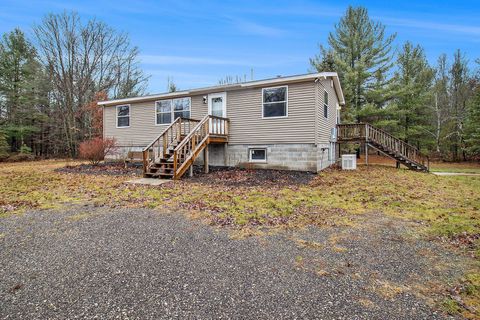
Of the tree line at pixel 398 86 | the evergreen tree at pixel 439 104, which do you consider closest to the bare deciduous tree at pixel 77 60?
the tree line at pixel 398 86

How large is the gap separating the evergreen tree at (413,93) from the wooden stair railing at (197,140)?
1752cm

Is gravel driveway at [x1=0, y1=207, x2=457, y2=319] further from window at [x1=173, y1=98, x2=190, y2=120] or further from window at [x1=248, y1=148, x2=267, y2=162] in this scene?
window at [x1=173, y1=98, x2=190, y2=120]

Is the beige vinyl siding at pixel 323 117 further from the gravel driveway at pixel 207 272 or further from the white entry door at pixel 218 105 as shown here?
the gravel driveway at pixel 207 272

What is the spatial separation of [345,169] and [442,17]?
12965 millimetres

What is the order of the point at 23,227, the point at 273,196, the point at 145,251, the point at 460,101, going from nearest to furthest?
the point at 145,251
the point at 23,227
the point at 273,196
the point at 460,101

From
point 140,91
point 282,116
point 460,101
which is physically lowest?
point 282,116

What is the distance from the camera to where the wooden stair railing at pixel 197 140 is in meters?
10.4

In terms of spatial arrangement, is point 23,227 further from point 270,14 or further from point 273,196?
point 270,14

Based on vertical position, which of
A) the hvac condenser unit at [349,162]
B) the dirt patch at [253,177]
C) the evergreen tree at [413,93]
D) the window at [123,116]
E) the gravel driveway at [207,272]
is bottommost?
the gravel driveway at [207,272]

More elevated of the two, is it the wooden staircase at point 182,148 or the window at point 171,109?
the window at point 171,109

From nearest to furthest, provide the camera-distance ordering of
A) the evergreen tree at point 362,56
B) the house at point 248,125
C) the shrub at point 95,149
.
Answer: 1. the house at point 248,125
2. the shrub at point 95,149
3. the evergreen tree at point 362,56

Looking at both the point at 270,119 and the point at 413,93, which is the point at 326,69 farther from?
the point at 270,119

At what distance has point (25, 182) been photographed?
978 centimetres

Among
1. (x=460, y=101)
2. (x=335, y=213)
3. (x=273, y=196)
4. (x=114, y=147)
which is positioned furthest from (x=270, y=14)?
(x=460, y=101)
